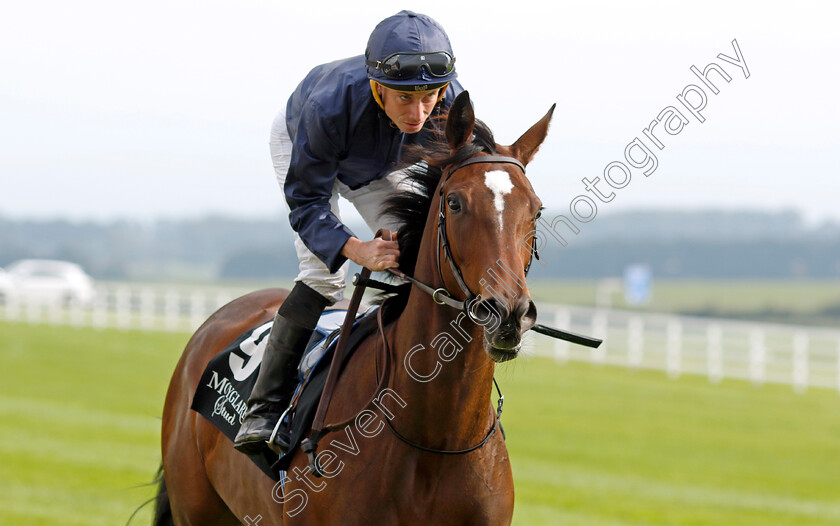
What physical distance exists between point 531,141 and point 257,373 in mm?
1785

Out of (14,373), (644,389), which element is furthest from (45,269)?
(644,389)

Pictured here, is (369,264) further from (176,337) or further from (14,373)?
(176,337)

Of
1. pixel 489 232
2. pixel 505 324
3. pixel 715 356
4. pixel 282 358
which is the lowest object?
pixel 715 356

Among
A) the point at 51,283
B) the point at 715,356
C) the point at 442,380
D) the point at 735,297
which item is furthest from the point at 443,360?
the point at 735,297

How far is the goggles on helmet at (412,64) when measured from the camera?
3602 mm

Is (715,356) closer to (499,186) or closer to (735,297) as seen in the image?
(499,186)

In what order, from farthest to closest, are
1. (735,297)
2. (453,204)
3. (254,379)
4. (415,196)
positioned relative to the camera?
(735,297) → (254,379) → (415,196) → (453,204)

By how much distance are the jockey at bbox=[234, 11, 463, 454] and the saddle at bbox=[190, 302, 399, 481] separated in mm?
80

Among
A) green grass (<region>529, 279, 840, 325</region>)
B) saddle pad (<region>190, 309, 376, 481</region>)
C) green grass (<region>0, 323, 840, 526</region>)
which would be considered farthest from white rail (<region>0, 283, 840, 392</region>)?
green grass (<region>529, 279, 840, 325</region>)

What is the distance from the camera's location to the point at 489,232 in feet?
10.2

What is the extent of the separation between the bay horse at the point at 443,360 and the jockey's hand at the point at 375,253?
9 cm

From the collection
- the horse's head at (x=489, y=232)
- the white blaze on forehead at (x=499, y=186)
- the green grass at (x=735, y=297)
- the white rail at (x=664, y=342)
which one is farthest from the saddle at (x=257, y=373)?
→ the green grass at (x=735, y=297)

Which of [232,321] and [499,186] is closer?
[499,186]

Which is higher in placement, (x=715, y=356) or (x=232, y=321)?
(x=232, y=321)
